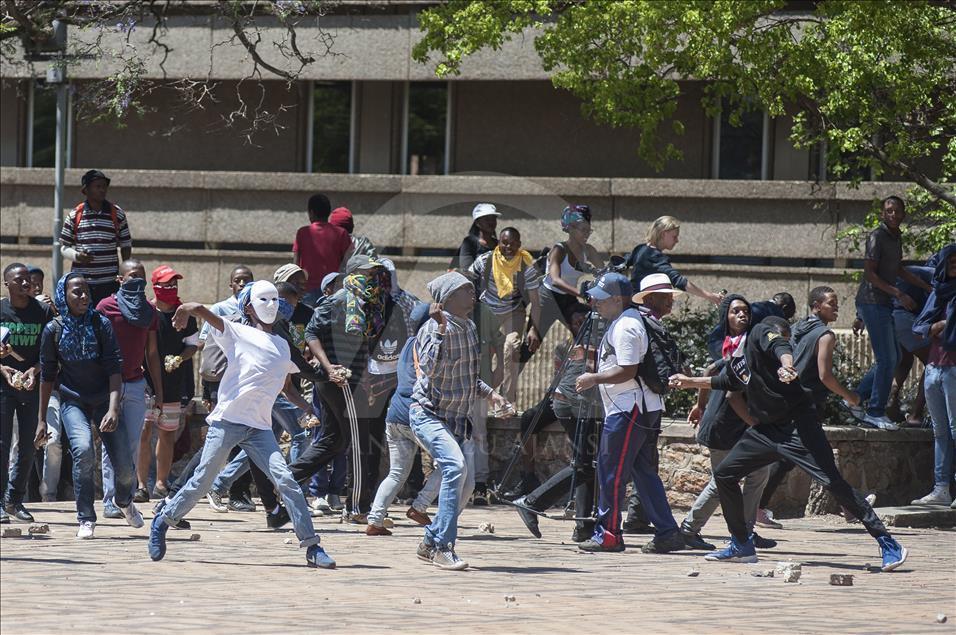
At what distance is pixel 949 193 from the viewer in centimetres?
1488

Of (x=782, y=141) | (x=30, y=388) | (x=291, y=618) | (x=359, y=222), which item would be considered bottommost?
(x=291, y=618)

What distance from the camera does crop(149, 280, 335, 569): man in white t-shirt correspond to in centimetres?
959

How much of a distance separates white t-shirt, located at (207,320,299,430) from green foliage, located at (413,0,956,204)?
6.54 meters

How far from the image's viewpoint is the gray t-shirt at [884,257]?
14.3 meters

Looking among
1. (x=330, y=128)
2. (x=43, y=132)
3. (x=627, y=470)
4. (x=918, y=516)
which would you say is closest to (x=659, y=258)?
(x=627, y=470)

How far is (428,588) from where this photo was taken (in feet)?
29.3

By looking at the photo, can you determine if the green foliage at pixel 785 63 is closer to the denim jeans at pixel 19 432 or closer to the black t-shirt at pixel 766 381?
the black t-shirt at pixel 766 381

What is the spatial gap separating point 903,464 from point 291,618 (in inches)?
314

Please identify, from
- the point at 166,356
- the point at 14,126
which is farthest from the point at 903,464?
the point at 14,126

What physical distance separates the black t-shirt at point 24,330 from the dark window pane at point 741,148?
12006mm

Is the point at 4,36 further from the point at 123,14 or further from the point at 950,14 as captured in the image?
the point at 950,14

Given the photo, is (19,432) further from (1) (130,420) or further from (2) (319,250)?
(2) (319,250)

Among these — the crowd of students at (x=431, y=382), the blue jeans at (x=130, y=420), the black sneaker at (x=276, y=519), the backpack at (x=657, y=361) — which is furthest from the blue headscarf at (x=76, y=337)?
the backpack at (x=657, y=361)

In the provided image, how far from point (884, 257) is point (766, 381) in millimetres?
4483
